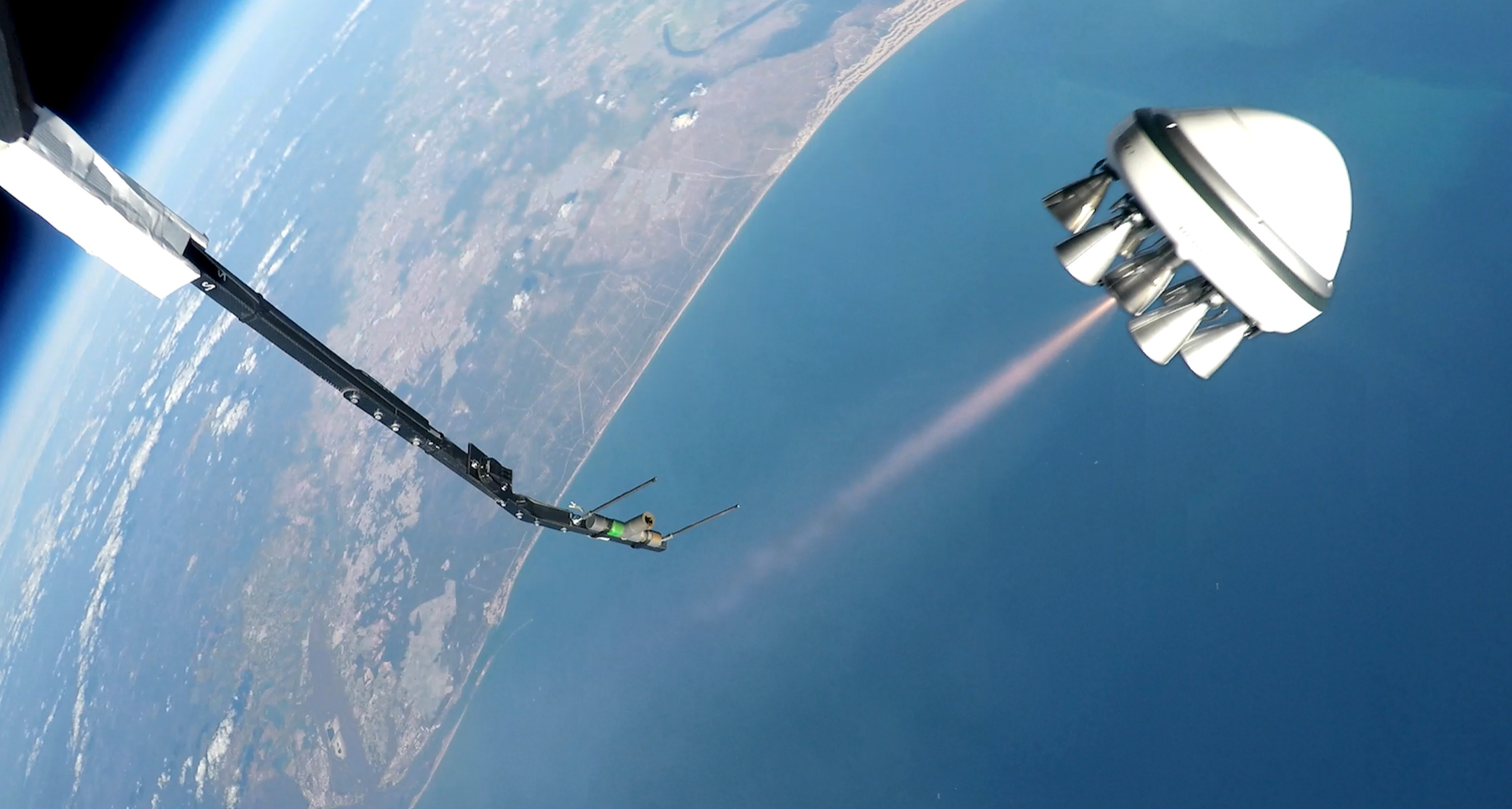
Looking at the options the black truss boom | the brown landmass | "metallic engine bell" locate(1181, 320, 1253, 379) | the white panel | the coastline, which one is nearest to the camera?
the white panel

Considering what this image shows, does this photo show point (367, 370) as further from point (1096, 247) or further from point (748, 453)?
point (1096, 247)

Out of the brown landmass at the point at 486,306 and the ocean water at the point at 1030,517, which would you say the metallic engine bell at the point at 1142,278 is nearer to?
the ocean water at the point at 1030,517

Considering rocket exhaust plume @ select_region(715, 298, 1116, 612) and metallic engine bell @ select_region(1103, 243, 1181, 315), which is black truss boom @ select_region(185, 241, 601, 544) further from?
rocket exhaust plume @ select_region(715, 298, 1116, 612)

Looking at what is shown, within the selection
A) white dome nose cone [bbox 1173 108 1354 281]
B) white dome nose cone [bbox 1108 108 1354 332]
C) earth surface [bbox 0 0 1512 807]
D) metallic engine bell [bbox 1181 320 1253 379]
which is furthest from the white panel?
earth surface [bbox 0 0 1512 807]

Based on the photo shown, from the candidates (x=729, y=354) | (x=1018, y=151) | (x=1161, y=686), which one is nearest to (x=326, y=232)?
(x=729, y=354)

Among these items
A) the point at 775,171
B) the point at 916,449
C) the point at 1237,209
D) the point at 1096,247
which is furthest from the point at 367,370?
the point at 1237,209

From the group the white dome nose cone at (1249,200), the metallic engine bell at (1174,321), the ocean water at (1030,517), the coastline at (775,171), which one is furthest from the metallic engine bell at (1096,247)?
the coastline at (775,171)

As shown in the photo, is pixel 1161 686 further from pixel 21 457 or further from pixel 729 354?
pixel 21 457
